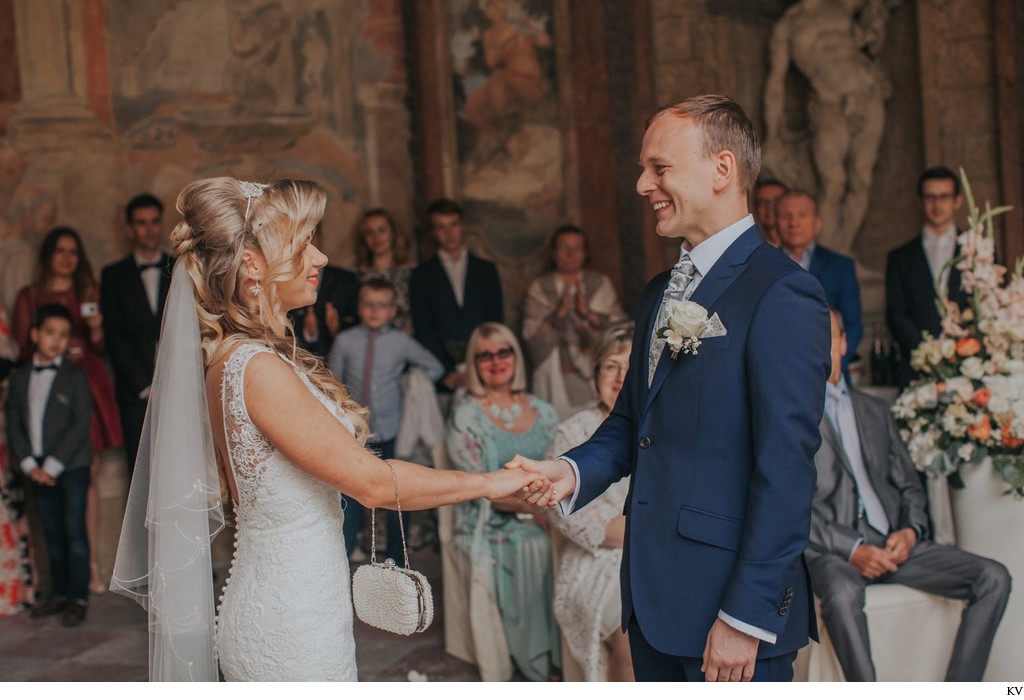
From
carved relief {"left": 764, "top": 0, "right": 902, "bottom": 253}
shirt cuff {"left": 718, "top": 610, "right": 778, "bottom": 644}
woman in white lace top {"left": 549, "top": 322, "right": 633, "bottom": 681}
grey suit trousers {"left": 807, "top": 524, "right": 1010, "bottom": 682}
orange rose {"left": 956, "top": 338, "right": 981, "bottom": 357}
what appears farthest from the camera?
carved relief {"left": 764, "top": 0, "right": 902, "bottom": 253}

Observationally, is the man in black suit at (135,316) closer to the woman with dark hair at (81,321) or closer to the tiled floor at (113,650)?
the woman with dark hair at (81,321)

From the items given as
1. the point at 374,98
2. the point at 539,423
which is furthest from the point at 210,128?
the point at 539,423

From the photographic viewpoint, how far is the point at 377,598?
2682 millimetres

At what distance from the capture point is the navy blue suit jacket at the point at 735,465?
7.70 feet

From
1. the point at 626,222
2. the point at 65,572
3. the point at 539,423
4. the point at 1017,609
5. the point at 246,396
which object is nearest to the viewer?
the point at 246,396

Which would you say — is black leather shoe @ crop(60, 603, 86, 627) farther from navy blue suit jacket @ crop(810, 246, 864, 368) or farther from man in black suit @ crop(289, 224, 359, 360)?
navy blue suit jacket @ crop(810, 246, 864, 368)

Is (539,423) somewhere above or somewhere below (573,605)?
above

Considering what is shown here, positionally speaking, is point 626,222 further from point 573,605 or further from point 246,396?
point 246,396

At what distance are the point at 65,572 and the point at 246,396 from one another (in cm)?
420

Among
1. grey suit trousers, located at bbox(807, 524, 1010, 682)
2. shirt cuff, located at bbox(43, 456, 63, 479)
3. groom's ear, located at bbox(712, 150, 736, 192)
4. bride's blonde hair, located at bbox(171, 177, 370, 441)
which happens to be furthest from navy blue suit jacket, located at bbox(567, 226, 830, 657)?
shirt cuff, located at bbox(43, 456, 63, 479)

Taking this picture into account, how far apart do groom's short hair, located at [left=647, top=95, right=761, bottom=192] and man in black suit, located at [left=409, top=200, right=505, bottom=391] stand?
4.38 meters

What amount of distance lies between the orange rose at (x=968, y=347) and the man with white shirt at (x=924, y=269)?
1543 mm

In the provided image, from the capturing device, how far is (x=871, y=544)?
4.34m

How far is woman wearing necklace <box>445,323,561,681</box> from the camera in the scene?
4914 mm
